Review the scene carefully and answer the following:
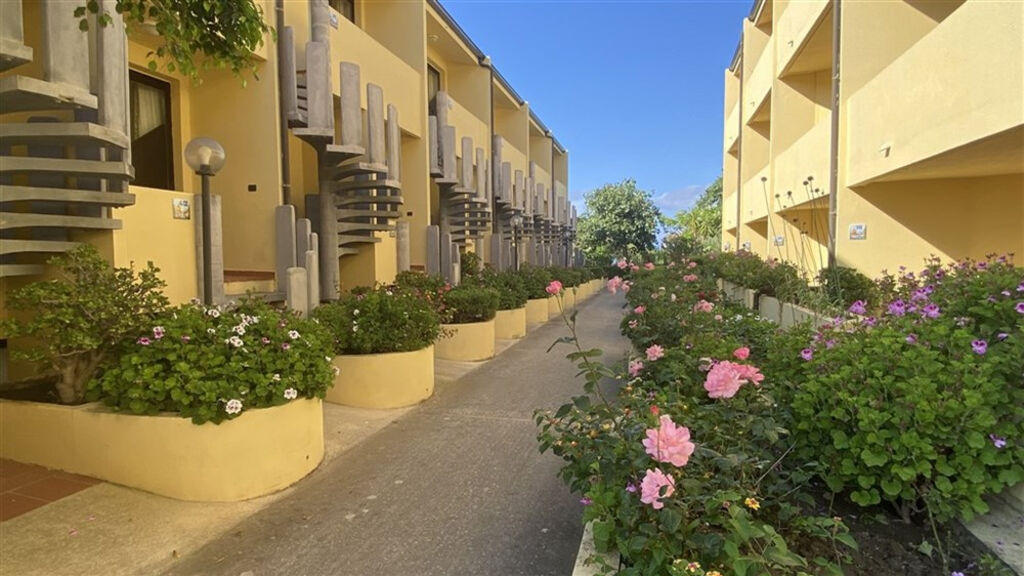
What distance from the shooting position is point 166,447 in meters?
3.54

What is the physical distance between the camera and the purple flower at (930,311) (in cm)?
304

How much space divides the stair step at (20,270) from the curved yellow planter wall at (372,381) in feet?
8.56

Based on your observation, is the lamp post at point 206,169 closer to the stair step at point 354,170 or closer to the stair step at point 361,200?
the stair step at point 354,170

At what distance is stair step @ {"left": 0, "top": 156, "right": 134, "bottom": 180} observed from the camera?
3.96 m

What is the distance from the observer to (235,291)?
7.07 metres

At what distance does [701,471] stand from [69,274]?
443 cm

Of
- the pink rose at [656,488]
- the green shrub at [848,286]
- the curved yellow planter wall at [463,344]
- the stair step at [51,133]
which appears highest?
the stair step at [51,133]

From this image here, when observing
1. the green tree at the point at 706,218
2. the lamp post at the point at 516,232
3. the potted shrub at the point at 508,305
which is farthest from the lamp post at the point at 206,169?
the green tree at the point at 706,218

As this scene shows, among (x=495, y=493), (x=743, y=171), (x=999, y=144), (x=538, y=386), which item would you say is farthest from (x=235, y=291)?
(x=743, y=171)

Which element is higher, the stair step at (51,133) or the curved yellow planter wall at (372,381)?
the stair step at (51,133)

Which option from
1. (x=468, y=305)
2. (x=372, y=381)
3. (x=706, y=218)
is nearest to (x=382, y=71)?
(x=468, y=305)

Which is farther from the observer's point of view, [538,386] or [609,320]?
[609,320]

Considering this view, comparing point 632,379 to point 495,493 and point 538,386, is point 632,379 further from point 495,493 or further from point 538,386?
point 538,386

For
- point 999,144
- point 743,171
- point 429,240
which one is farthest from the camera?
point 743,171
